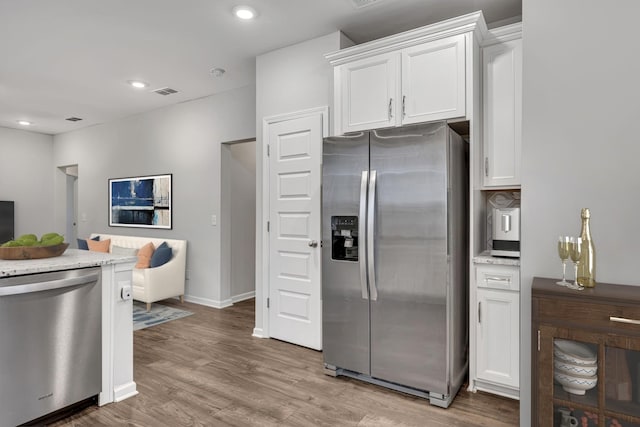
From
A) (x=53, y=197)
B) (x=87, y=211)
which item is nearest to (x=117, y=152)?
(x=87, y=211)

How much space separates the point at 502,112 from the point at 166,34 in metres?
2.90

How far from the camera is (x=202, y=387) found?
8.78 feet

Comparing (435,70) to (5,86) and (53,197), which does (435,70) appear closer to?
(5,86)

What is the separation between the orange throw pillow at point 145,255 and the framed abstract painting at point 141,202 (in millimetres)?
521

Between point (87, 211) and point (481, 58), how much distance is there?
6.82m

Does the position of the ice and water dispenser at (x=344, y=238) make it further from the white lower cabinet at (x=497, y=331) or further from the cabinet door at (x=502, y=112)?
the cabinet door at (x=502, y=112)

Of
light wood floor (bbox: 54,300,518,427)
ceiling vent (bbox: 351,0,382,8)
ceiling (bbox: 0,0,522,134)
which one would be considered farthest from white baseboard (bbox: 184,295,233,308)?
ceiling vent (bbox: 351,0,382,8)

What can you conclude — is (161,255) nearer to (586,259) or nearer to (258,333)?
(258,333)

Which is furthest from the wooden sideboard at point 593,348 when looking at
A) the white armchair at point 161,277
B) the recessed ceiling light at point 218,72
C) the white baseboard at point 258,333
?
the white armchair at point 161,277

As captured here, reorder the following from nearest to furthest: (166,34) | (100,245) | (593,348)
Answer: (593,348) < (166,34) < (100,245)

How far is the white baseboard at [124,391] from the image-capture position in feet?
8.11

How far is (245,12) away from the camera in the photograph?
116 inches

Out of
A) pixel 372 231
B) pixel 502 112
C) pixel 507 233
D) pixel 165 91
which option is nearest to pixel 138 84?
pixel 165 91

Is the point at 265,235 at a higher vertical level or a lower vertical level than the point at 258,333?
higher
